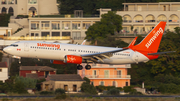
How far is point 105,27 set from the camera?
144500mm

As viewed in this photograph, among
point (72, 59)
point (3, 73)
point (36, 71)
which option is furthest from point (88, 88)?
point (72, 59)

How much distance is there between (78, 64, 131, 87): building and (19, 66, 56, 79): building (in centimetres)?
1139

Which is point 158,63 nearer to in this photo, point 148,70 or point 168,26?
point 148,70

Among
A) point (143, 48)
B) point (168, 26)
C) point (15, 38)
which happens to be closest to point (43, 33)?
point (15, 38)

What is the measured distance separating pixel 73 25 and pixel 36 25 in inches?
524

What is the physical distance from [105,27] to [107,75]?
2800cm

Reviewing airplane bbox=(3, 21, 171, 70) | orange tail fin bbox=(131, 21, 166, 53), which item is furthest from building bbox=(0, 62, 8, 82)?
orange tail fin bbox=(131, 21, 166, 53)

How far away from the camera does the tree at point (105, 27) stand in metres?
143

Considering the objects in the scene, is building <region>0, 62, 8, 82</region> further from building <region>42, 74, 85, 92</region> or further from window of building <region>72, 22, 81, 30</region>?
window of building <region>72, 22, 81, 30</region>

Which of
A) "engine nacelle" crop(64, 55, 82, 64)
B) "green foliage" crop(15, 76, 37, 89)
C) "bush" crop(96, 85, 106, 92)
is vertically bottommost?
"bush" crop(96, 85, 106, 92)

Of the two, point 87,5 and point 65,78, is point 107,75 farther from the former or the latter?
point 87,5

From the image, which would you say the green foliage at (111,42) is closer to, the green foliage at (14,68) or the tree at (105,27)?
the tree at (105,27)

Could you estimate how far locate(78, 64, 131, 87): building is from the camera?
118812 millimetres

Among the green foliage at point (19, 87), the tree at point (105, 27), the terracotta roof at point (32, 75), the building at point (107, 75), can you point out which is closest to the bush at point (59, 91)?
the green foliage at point (19, 87)
